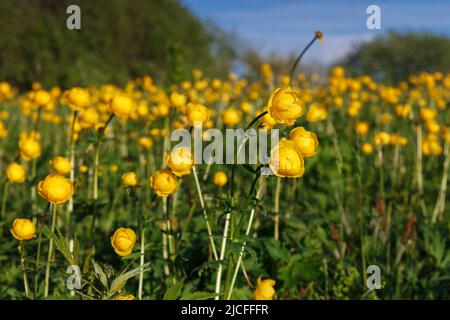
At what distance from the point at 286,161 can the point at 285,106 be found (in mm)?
122

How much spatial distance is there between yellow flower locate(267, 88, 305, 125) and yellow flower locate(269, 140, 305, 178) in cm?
7

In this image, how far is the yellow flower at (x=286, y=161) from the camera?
3.54 feet

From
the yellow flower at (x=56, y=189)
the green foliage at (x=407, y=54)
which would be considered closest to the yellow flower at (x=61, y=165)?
the yellow flower at (x=56, y=189)

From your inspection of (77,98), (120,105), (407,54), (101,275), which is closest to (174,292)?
(101,275)

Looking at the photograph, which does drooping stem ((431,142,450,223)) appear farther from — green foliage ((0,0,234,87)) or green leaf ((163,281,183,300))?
green foliage ((0,0,234,87))

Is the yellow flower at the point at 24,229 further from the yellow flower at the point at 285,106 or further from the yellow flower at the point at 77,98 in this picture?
the yellow flower at the point at 285,106

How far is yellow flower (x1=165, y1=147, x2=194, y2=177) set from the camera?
1.24 metres

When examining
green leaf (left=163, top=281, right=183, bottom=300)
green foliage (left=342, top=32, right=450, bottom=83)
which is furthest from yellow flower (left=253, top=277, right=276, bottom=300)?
green foliage (left=342, top=32, right=450, bottom=83)

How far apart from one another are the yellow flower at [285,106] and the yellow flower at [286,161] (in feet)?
0.22

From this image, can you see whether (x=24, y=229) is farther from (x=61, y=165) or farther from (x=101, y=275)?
(x=101, y=275)

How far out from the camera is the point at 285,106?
112cm

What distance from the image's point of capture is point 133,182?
54.3 inches
